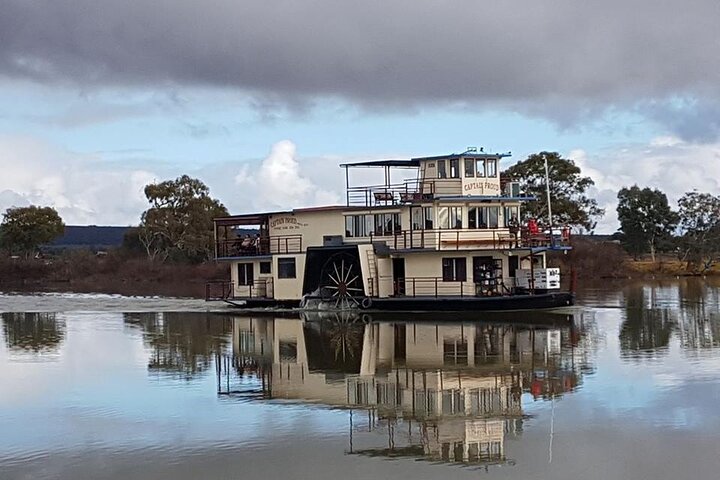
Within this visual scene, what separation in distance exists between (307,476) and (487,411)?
4.51 meters

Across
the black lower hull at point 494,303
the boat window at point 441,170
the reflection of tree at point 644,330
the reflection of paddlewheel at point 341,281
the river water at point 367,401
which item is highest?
the boat window at point 441,170

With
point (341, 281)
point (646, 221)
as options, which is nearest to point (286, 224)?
point (341, 281)

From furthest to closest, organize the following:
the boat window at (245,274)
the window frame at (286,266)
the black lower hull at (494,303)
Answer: the boat window at (245,274)
the window frame at (286,266)
the black lower hull at (494,303)

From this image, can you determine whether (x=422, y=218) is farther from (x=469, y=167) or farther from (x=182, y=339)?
(x=182, y=339)

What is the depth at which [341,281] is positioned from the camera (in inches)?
1476

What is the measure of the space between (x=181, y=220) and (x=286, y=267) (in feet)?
132

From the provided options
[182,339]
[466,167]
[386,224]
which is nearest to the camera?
[182,339]

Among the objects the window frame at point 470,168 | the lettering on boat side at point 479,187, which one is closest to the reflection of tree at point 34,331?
the lettering on boat side at point 479,187

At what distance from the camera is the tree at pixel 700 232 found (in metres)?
74.5

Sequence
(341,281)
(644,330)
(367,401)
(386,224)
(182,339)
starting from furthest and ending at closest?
(341,281), (386,224), (644,330), (182,339), (367,401)

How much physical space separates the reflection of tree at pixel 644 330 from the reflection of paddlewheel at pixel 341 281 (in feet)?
31.2

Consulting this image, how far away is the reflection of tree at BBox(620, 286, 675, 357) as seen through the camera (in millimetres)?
24594

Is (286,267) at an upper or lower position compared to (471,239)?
lower

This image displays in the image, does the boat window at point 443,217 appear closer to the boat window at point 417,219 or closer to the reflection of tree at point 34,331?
the boat window at point 417,219
